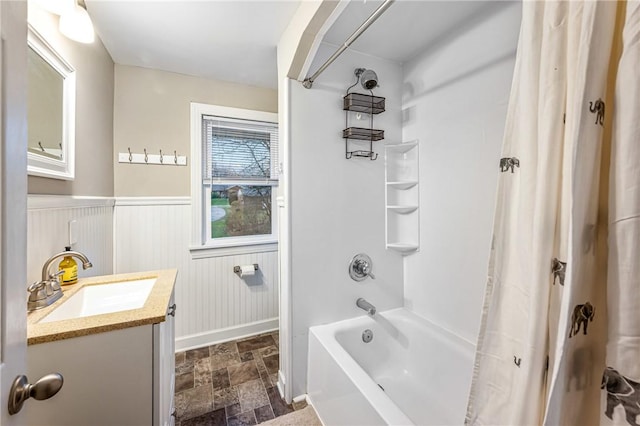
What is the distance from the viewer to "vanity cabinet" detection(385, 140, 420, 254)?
1854 mm

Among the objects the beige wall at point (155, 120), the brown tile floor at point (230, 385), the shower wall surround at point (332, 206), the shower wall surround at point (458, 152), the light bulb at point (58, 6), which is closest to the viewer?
the light bulb at point (58, 6)

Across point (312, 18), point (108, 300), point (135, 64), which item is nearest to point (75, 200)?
point (108, 300)

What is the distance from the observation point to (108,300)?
127cm

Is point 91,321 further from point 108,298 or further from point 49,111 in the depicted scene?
point 49,111

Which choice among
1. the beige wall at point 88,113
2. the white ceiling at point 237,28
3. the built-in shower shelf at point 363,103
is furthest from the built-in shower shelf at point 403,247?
the beige wall at point 88,113

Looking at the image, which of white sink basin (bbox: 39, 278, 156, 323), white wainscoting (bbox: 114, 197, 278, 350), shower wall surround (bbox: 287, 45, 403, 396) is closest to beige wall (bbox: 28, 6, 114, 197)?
white wainscoting (bbox: 114, 197, 278, 350)

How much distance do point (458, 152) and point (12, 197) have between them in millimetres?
1852

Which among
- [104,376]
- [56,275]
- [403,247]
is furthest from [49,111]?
[403,247]

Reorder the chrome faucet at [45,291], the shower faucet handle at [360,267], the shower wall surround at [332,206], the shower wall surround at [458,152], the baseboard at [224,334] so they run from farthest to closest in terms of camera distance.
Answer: the baseboard at [224,334], the shower faucet handle at [360,267], the shower wall surround at [332,206], the shower wall surround at [458,152], the chrome faucet at [45,291]

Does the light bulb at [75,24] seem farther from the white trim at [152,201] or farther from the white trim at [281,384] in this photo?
the white trim at [281,384]

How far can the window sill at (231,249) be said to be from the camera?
2234mm

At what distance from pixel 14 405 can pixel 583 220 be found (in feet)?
3.72

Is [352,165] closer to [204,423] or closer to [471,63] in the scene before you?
[471,63]

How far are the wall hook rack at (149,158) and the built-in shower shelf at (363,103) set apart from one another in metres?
1.49
